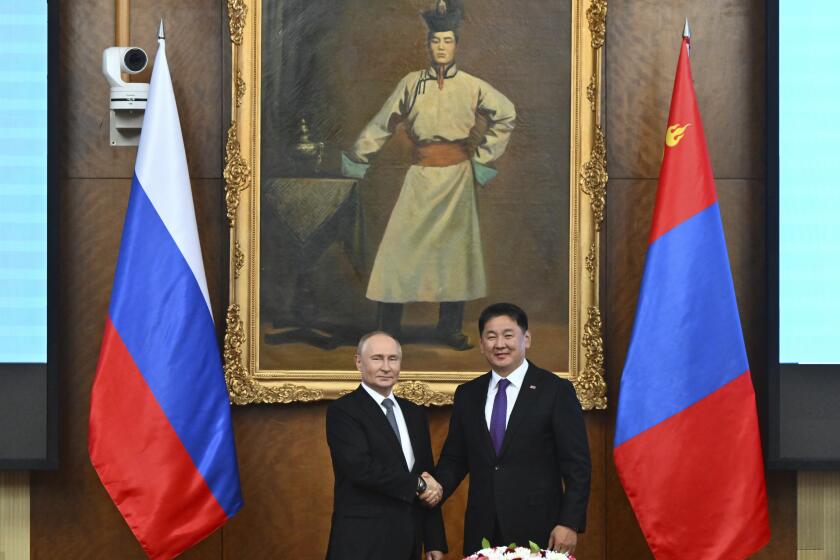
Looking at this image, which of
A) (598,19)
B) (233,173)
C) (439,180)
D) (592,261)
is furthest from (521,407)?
(598,19)

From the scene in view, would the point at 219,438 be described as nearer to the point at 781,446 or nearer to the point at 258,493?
the point at 258,493

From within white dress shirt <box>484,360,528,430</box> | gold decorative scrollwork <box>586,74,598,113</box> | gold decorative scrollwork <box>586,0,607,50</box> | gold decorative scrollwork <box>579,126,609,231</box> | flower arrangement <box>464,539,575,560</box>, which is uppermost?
gold decorative scrollwork <box>586,0,607,50</box>

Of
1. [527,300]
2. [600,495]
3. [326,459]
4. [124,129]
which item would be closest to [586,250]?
[527,300]

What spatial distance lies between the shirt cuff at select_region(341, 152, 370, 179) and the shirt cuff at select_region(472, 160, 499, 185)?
464 millimetres

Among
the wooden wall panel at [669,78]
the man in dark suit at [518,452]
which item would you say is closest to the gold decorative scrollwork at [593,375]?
the wooden wall panel at [669,78]

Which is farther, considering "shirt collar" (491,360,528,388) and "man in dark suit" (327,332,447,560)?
"shirt collar" (491,360,528,388)

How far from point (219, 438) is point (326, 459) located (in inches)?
22.6

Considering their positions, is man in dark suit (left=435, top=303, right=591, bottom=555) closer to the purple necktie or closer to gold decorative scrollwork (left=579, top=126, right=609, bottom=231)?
the purple necktie

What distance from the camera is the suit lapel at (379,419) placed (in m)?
3.76

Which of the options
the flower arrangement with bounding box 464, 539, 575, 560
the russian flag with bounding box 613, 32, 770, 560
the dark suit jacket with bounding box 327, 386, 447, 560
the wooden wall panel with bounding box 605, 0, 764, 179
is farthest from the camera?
the wooden wall panel with bounding box 605, 0, 764, 179

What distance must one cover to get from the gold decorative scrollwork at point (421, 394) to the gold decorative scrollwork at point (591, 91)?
4.52 feet

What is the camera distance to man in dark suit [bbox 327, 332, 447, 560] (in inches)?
145

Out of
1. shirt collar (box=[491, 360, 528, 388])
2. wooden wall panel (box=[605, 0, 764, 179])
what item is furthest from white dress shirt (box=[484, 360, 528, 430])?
wooden wall panel (box=[605, 0, 764, 179])

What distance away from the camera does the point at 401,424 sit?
3.83 m
